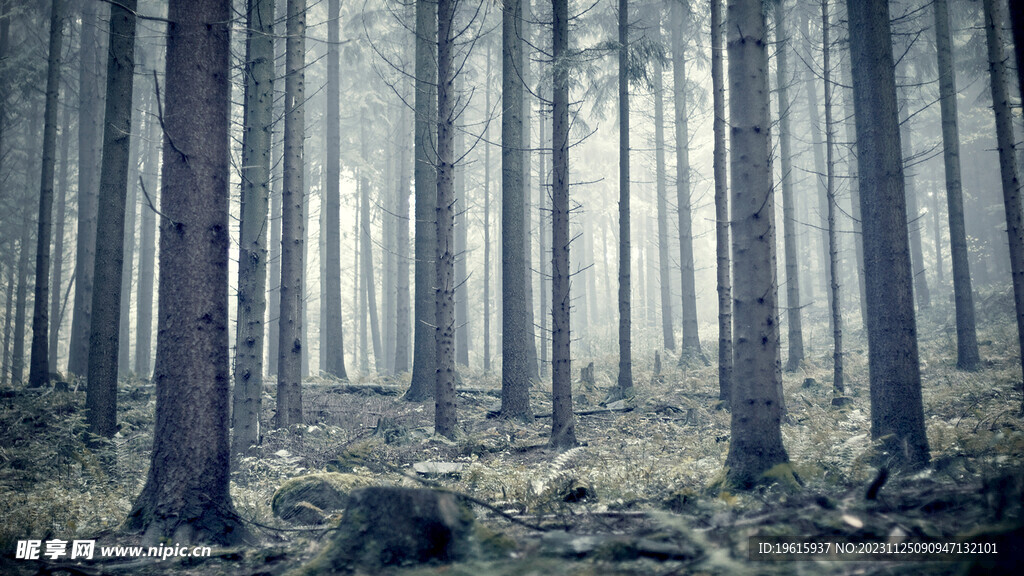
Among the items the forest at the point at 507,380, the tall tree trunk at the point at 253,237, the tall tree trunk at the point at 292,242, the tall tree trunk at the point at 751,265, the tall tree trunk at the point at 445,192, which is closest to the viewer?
the forest at the point at 507,380

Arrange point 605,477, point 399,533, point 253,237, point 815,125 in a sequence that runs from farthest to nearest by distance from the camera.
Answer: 1. point 815,125
2. point 253,237
3. point 605,477
4. point 399,533

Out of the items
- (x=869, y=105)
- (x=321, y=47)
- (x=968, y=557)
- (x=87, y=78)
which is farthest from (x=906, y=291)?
(x=321, y=47)

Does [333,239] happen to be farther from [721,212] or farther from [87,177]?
[721,212]

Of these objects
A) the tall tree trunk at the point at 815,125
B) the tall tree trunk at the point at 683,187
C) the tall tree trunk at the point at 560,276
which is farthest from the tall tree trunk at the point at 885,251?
the tall tree trunk at the point at 815,125

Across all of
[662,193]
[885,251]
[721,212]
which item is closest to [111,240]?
[721,212]

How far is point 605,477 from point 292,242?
6692mm

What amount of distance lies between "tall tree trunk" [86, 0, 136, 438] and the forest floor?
704mm

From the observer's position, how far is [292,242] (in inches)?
384

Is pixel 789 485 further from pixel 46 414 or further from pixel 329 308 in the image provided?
pixel 329 308

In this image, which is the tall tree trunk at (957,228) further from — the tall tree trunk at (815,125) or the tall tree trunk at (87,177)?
the tall tree trunk at (87,177)

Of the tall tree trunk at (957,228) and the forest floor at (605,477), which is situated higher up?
the tall tree trunk at (957,228)

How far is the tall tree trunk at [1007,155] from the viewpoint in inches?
379

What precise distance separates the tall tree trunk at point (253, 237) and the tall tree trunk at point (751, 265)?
284 inches

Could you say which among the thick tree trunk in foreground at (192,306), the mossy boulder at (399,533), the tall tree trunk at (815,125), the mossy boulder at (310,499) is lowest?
the mossy boulder at (310,499)
